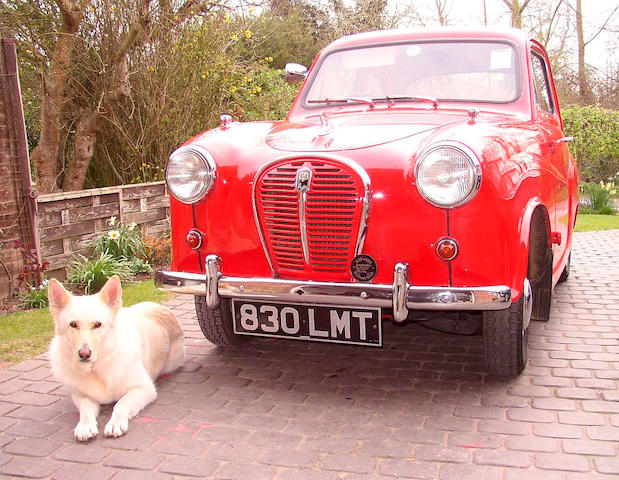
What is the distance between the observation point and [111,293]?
328 centimetres

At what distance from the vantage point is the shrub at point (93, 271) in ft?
19.5

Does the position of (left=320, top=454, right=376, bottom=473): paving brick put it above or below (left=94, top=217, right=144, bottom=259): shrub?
below

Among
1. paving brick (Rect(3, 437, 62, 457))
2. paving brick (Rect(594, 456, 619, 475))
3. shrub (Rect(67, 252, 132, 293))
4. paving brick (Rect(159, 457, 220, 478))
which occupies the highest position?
shrub (Rect(67, 252, 132, 293))

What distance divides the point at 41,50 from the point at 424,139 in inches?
239

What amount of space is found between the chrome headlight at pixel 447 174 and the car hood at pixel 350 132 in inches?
13.3

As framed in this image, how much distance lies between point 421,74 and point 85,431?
2987 mm

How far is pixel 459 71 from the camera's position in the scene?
13.7ft

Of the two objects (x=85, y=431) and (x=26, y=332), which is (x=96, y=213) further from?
(x=85, y=431)

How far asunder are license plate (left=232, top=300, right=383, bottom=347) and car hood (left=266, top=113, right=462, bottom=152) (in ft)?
2.71

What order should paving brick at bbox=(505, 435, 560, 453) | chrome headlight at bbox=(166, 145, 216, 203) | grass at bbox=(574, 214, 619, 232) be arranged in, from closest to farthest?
paving brick at bbox=(505, 435, 560, 453) → chrome headlight at bbox=(166, 145, 216, 203) → grass at bbox=(574, 214, 619, 232)

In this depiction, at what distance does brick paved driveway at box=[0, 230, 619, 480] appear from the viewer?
267cm

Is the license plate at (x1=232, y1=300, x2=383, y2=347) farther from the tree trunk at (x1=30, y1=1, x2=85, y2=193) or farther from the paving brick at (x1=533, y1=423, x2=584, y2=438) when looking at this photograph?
the tree trunk at (x1=30, y1=1, x2=85, y2=193)

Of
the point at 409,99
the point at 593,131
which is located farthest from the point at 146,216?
the point at 593,131

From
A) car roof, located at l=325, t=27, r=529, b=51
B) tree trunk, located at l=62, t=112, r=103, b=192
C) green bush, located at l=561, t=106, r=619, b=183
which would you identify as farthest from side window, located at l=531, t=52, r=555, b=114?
green bush, located at l=561, t=106, r=619, b=183
